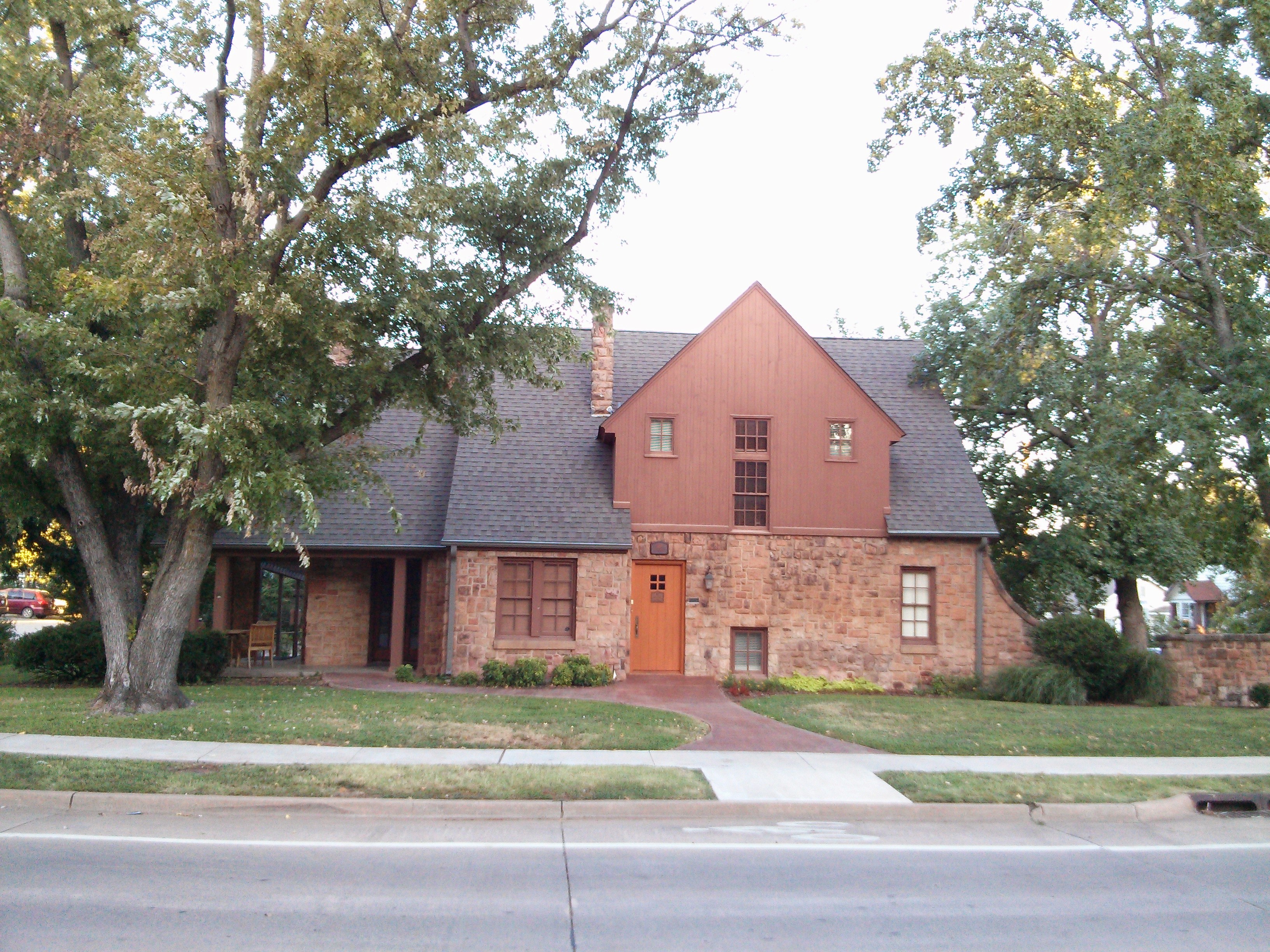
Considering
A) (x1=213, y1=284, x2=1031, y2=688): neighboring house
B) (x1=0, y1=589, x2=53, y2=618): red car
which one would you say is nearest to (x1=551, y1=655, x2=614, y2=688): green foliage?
(x1=213, y1=284, x2=1031, y2=688): neighboring house

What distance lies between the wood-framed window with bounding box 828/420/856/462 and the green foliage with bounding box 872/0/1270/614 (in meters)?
2.97

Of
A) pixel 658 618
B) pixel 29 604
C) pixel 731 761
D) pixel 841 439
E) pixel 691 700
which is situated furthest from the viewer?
pixel 29 604

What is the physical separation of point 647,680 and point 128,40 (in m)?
13.2

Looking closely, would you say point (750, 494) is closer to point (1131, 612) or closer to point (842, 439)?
point (842, 439)

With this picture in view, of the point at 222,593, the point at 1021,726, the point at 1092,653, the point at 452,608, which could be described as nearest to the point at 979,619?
the point at 1092,653

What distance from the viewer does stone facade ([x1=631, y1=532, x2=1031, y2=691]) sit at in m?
19.1

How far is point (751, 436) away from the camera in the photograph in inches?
786

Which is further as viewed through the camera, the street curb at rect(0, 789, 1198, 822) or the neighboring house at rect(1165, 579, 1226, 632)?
the neighboring house at rect(1165, 579, 1226, 632)

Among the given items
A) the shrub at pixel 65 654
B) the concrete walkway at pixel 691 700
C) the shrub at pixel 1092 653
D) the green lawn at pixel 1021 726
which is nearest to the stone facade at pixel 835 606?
the shrub at pixel 1092 653

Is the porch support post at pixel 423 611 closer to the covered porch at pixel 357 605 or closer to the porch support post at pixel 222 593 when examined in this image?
the covered porch at pixel 357 605

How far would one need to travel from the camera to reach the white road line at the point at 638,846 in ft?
25.3

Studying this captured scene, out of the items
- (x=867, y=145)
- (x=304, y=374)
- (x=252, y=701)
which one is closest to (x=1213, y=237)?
(x=867, y=145)

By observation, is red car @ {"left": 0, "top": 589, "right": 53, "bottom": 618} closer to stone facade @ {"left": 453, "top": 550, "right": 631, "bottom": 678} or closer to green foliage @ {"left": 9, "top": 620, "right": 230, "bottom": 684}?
green foliage @ {"left": 9, "top": 620, "right": 230, "bottom": 684}

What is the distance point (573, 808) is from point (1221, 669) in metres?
14.5
